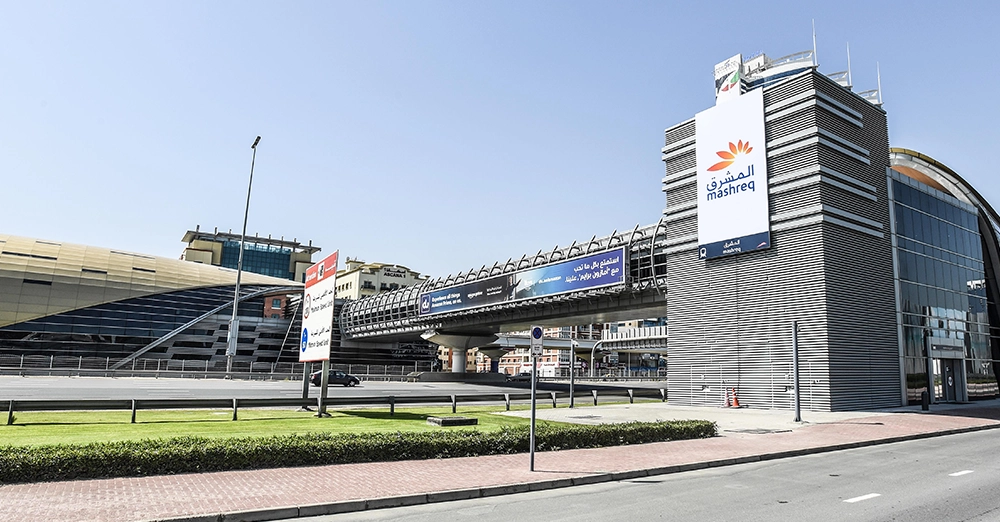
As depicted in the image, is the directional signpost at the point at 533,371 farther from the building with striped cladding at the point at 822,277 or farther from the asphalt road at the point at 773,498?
the building with striped cladding at the point at 822,277

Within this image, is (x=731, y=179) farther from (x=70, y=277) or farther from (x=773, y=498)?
(x=70, y=277)

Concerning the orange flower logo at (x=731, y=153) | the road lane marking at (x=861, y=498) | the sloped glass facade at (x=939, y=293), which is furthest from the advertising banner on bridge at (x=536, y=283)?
the road lane marking at (x=861, y=498)

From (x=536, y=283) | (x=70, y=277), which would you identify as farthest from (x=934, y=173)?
(x=70, y=277)

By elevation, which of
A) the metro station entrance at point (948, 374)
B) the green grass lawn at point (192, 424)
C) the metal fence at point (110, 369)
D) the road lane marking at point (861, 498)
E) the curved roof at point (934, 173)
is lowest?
the green grass lawn at point (192, 424)

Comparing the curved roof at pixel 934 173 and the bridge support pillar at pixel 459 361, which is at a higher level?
the curved roof at pixel 934 173

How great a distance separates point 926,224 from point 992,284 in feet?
45.2

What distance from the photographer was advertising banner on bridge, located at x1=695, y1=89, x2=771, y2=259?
31.4m

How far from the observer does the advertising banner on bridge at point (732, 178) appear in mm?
31438

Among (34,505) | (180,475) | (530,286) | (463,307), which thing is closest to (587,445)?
(180,475)

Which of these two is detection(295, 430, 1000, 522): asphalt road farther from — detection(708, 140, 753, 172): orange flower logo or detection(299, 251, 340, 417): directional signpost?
detection(708, 140, 753, 172): orange flower logo

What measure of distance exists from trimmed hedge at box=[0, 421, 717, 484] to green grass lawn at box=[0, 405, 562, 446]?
2708mm

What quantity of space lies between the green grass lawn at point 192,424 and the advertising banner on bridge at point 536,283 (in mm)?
22682

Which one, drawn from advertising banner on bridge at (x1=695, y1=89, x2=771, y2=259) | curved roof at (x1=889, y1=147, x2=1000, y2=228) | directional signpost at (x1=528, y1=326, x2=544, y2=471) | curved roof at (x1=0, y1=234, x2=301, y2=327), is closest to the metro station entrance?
curved roof at (x1=889, y1=147, x2=1000, y2=228)

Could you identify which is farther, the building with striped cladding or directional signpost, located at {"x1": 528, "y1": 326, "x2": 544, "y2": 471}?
the building with striped cladding
